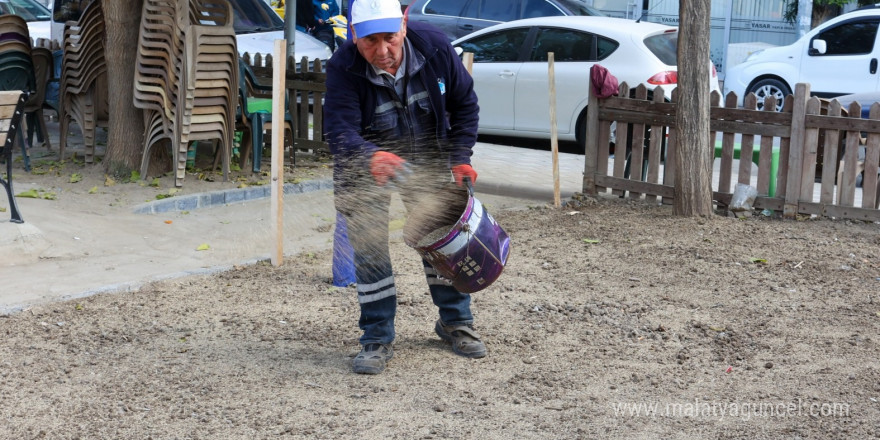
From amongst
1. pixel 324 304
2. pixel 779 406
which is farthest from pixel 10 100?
pixel 779 406

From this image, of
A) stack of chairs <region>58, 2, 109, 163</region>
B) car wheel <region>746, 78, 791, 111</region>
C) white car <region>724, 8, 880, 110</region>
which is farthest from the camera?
car wheel <region>746, 78, 791, 111</region>

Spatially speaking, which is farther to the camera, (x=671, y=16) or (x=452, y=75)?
(x=671, y=16)

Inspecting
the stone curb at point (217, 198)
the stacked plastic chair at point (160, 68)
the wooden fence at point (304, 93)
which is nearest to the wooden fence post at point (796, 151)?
the stone curb at point (217, 198)

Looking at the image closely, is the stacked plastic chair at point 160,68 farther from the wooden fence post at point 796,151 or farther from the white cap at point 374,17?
the wooden fence post at point 796,151

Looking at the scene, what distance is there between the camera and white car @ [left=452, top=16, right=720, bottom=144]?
11.0 m

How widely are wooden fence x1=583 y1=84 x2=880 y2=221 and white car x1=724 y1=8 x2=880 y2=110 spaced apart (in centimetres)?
664

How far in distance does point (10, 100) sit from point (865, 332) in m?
5.44

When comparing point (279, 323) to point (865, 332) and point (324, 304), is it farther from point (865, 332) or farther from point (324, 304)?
point (865, 332)

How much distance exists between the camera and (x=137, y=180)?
866 cm

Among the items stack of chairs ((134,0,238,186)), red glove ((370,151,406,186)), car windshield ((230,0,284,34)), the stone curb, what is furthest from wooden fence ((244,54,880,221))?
car windshield ((230,0,284,34))

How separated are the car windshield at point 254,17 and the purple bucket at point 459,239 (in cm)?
927

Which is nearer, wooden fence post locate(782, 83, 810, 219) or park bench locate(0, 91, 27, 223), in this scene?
park bench locate(0, 91, 27, 223)

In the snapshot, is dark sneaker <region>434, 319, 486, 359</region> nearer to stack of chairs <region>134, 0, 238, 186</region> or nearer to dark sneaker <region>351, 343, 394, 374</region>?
dark sneaker <region>351, 343, 394, 374</region>

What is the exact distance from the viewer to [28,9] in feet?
51.9
